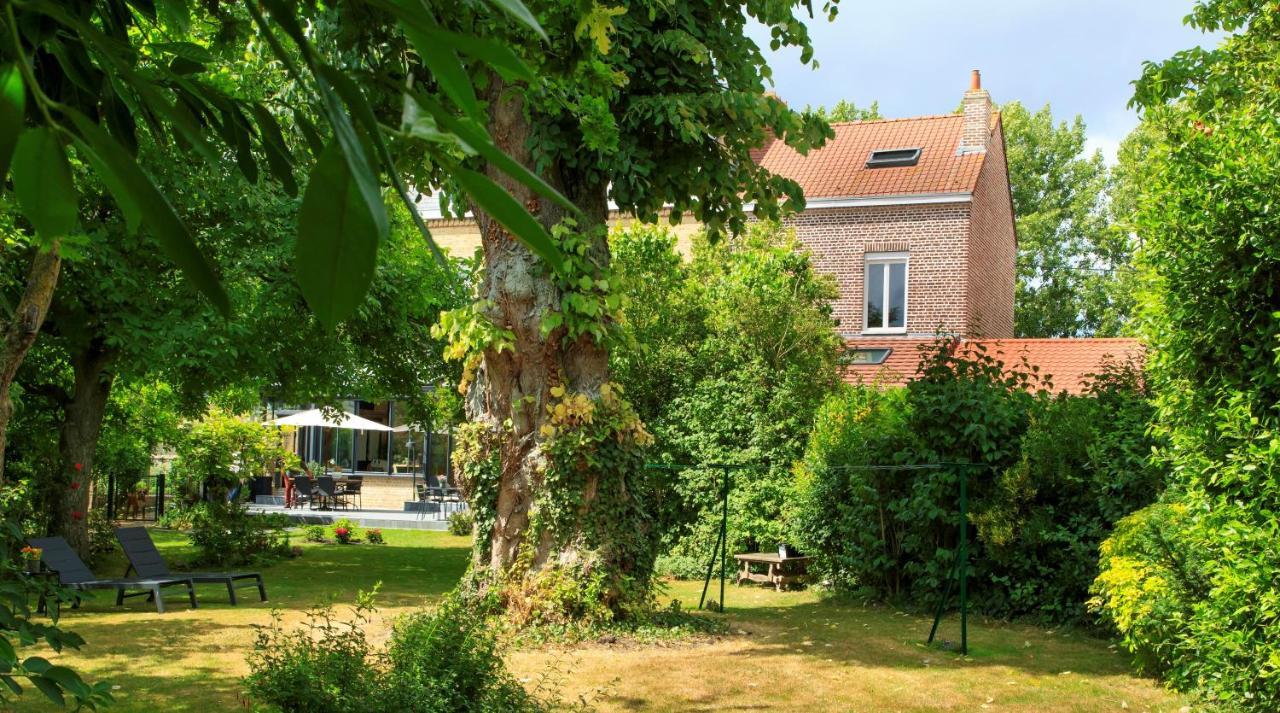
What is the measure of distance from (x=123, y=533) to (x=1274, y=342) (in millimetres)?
11253

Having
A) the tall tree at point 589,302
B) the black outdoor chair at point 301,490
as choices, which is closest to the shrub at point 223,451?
the black outdoor chair at point 301,490

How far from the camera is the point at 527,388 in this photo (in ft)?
33.9

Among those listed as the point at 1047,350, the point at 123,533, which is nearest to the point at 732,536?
the point at 123,533

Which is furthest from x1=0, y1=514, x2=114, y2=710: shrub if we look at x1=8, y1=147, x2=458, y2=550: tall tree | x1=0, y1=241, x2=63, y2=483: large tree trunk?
x1=8, y1=147, x2=458, y2=550: tall tree

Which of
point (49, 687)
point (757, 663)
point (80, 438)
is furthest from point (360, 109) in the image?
point (80, 438)

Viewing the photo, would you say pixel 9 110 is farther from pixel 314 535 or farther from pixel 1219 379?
pixel 314 535

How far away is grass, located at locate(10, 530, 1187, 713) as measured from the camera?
7949 millimetres

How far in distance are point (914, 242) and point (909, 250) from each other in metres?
0.20

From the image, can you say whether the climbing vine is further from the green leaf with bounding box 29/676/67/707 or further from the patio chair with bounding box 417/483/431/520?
the patio chair with bounding box 417/483/431/520

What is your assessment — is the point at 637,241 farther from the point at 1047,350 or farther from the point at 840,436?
the point at 1047,350

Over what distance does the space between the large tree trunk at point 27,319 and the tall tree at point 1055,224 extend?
3665 centimetres

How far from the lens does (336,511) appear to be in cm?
2889

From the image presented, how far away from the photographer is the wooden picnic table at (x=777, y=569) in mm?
14375

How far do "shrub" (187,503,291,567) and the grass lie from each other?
11.1 feet
